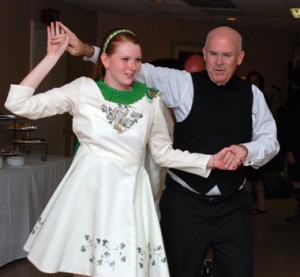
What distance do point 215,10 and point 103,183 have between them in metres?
5.21

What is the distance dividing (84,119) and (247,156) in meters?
0.68

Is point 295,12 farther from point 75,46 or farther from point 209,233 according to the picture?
point 75,46

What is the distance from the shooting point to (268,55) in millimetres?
8945

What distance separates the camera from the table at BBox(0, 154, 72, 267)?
385cm

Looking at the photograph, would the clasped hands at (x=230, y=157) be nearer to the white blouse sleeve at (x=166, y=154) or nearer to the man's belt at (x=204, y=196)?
the white blouse sleeve at (x=166, y=154)

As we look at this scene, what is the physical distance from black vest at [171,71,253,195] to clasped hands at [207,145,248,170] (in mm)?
131

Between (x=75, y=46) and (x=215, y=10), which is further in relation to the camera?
(x=215, y=10)

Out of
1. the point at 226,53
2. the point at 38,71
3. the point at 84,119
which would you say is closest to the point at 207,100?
the point at 226,53

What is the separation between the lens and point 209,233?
2414 millimetres

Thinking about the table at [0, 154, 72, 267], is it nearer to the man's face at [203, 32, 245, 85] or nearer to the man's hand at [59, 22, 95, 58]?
the man's hand at [59, 22, 95, 58]

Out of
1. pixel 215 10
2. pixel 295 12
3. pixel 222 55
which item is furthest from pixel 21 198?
pixel 295 12

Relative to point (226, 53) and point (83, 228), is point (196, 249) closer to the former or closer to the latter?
point (83, 228)

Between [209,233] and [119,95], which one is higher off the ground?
[119,95]

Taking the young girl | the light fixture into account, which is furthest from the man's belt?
the light fixture
